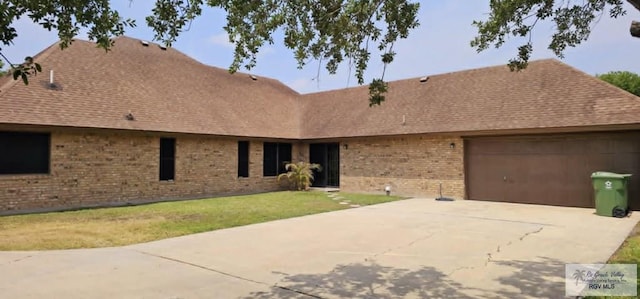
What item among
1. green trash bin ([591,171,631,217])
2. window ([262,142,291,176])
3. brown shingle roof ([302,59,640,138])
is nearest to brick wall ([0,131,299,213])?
window ([262,142,291,176])

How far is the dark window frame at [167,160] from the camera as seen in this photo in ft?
52.3

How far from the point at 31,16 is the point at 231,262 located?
4.22m

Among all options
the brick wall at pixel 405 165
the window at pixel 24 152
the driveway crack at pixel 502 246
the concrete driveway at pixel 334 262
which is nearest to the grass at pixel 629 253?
the concrete driveway at pixel 334 262

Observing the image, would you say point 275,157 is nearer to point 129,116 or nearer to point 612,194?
point 129,116

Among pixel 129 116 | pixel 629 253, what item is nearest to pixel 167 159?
pixel 129 116

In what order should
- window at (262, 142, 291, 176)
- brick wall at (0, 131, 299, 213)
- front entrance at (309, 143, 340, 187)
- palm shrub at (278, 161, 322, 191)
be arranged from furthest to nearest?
front entrance at (309, 143, 340, 187), window at (262, 142, 291, 176), palm shrub at (278, 161, 322, 191), brick wall at (0, 131, 299, 213)

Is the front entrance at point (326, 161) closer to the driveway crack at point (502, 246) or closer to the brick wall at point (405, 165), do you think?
the brick wall at point (405, 165)

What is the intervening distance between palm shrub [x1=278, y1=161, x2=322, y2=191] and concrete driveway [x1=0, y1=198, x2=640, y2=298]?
9.74 metres

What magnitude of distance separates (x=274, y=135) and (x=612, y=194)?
533 inches

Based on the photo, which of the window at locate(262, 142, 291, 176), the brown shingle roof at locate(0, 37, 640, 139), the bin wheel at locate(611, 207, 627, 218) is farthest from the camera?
the window at locate(262, 142, 291, 176)

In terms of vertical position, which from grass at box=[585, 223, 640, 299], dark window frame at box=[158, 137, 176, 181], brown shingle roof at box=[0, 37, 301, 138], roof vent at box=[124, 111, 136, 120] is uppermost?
brown shingle roof at box=[0, 37, 301, 138]

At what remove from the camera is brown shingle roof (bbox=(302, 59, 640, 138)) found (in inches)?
532

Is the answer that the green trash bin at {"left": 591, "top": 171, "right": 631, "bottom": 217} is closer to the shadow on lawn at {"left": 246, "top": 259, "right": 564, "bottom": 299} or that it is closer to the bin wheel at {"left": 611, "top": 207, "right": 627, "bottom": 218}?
the bin wheel at {"left": 611, "top": 207, "right": 627, "bottom": 218}

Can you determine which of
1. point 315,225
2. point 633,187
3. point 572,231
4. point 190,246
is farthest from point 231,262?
point 633,187
